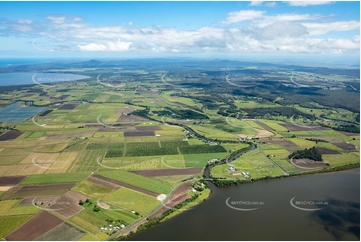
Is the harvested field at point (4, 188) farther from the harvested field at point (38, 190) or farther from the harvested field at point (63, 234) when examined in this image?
the harvested field at point (63, 234)

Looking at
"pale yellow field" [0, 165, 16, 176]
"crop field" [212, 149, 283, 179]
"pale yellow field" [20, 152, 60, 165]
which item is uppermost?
"crop field" [212, 149, 283, 179]

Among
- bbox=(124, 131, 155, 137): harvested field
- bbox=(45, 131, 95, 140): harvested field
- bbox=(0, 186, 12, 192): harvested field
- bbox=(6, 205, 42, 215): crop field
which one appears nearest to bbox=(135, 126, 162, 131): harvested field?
bbox=(124, 131, 155, 137): harvested field

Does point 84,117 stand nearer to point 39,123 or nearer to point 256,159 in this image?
point 39,123

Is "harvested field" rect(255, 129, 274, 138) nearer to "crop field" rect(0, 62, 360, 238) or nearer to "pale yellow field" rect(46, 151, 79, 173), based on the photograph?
"crop field" rect(0, 62, 360, 238)

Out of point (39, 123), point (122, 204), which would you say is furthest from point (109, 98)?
point (122, 204)

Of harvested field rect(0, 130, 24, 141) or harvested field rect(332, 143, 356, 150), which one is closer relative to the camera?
harvested field rect(332, 143, 356, 150)

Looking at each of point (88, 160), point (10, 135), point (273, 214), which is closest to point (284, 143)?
point (273, 214)
